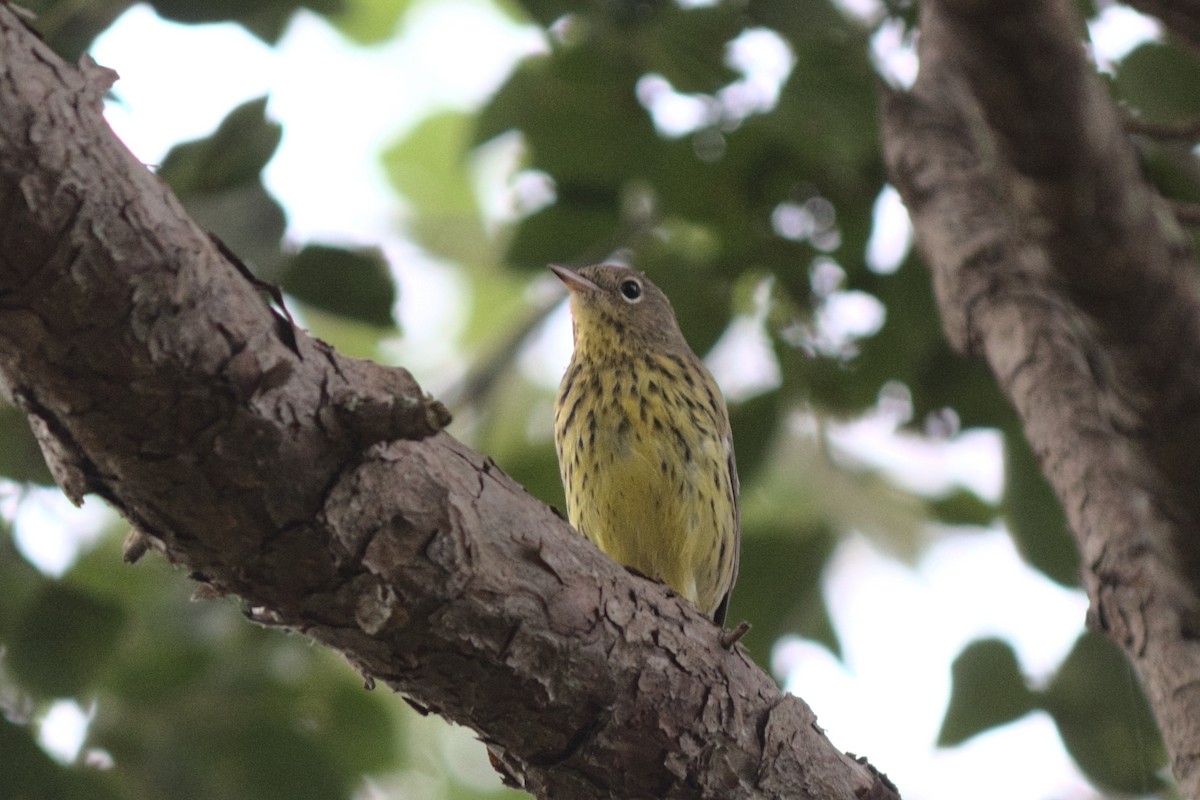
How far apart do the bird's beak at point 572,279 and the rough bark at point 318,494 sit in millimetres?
2304

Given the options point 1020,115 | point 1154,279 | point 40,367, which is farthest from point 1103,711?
point 40,367

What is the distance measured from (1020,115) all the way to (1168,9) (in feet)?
1.69

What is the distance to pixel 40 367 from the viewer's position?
72.6 inches

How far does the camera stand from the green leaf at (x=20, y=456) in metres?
3.74

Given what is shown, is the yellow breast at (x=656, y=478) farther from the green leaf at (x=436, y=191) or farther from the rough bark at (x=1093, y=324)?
the green leaf at (x=436, y=191)

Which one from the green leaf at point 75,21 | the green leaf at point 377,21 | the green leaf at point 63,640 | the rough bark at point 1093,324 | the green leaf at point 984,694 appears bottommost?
the green leaf at point 984,694

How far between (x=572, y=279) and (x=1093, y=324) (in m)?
1.95

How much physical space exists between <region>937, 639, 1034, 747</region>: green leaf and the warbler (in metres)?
0.89

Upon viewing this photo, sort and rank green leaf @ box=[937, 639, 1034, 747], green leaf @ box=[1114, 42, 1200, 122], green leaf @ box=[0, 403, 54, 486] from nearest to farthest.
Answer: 1. green leaf @ box=[0, 403, 54, 486]
2. green leaf @ box=[937, 639, 1034, 747]
3. green leaf @ box=[1114, 42, 1200, 122]

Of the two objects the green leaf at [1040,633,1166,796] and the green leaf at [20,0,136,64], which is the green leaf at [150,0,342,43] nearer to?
the green leaf at [20,0,136,64]

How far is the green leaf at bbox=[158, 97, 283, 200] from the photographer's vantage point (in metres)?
3.54

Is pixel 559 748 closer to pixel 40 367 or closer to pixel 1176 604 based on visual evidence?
pixel 40 367

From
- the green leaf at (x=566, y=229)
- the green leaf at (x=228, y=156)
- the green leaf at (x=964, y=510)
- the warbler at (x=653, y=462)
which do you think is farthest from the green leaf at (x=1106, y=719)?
the green leaf at (x=228, y=156)

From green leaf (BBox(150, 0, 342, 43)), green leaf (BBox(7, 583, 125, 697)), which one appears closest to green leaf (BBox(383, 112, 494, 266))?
green leaf (BBox(150, 0, 342, 43))
